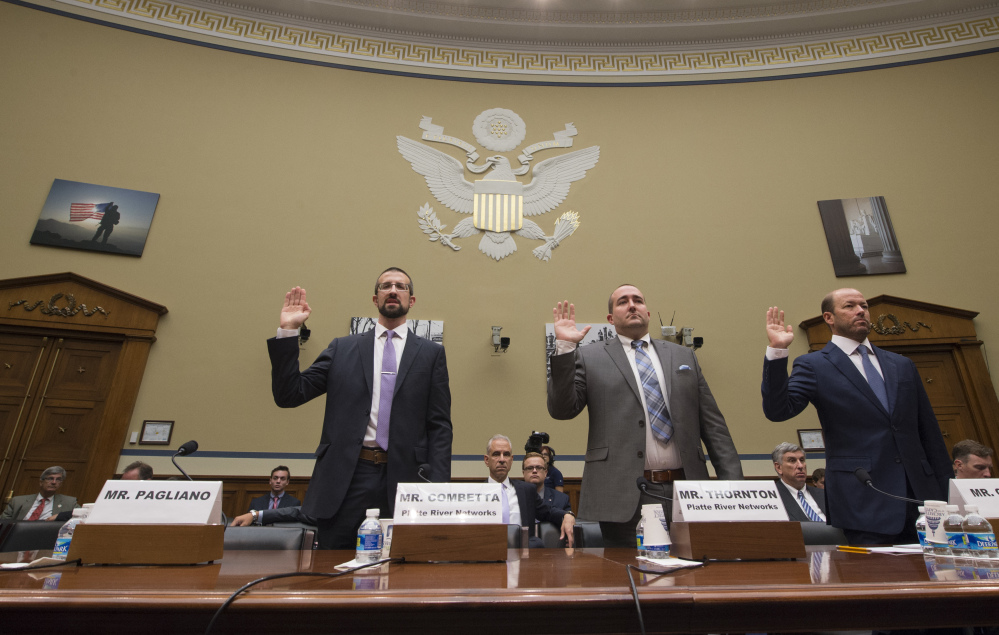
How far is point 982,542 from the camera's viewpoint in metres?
0.94

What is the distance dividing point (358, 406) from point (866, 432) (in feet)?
5.48

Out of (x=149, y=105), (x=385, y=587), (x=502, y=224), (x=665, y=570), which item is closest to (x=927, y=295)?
(x=502, y=224)

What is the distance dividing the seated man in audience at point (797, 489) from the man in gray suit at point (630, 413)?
1482mm

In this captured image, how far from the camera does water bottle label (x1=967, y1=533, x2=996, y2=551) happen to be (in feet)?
3.07

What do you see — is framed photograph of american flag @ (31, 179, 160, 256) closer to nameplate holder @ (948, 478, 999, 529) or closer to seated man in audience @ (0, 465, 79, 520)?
seated man in audience @ (0, 465, 79, 520)

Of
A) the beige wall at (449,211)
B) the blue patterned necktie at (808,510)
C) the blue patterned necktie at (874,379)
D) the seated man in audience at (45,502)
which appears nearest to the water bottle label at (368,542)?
the blue patterned necktie at (874,379)

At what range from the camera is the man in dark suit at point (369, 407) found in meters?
1.70

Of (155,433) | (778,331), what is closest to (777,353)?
(778,331)

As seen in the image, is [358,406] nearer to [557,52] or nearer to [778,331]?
[778,331]

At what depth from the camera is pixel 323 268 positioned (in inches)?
206

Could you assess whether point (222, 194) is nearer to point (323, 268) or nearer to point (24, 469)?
point (323, 268)

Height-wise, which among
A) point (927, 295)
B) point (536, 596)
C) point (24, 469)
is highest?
point (927, 295)

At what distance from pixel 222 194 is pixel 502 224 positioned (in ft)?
9.01

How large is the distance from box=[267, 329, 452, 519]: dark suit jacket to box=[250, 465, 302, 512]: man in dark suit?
2765 millimetres
